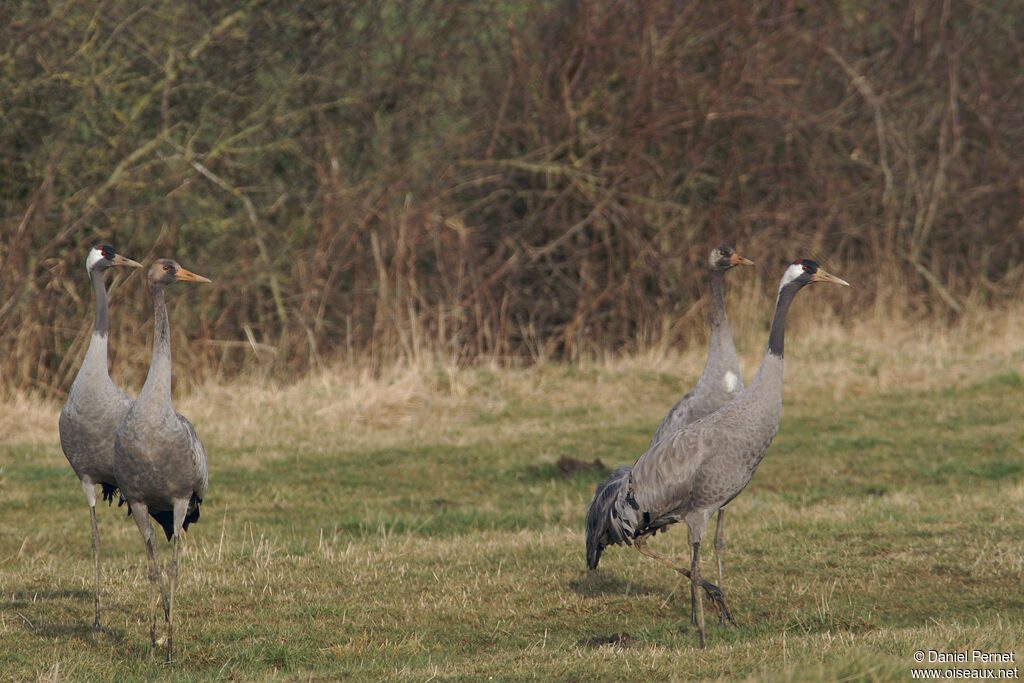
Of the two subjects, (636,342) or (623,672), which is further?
(636,342)

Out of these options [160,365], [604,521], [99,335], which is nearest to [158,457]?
[160,365]

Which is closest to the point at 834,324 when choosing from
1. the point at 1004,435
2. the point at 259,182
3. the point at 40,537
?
the point at 1004,435

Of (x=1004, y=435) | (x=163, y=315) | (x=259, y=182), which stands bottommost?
(x=1004, y=435)

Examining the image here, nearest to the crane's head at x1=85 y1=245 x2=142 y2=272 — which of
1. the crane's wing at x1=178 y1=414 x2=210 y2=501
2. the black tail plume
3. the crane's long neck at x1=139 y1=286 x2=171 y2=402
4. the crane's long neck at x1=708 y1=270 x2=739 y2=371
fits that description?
the crane's long neck at x1=139 y1=286 x2=171 y2=402

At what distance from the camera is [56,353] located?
512 inches

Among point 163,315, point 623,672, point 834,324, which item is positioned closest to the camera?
point 623,672

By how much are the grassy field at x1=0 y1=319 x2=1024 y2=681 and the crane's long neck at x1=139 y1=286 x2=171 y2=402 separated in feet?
4.07

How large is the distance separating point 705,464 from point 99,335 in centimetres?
353

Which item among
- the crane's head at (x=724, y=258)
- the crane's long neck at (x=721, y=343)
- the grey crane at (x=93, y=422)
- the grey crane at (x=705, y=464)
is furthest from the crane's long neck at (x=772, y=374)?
the grey crane at (x=93, y=422)

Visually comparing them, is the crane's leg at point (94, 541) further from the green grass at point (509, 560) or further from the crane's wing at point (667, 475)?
the crane's wing at point (667, 475)

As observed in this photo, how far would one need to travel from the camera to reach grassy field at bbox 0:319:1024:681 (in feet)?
17.3

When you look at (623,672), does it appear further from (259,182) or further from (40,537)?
(259,182)

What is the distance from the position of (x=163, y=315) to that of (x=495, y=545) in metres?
2.82

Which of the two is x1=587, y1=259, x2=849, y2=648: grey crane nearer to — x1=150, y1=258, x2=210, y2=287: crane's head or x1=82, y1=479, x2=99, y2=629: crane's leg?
x1=150, y1=258, x2=210, y2=287: crane's head
